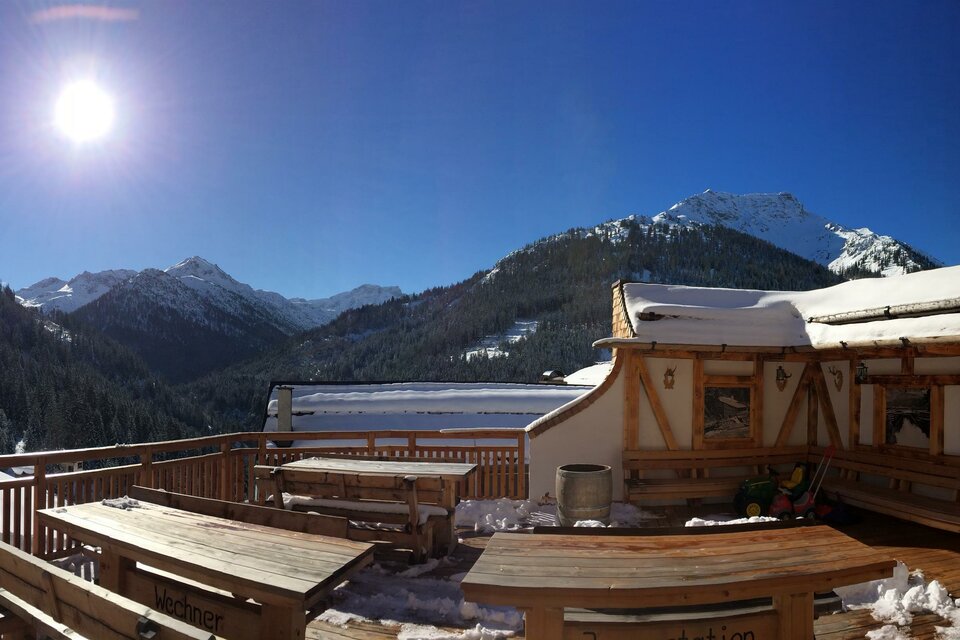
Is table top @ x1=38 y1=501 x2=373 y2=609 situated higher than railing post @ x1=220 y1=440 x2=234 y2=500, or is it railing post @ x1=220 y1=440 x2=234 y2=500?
table top @ x1=38 y1=501 x2=373 y2=609

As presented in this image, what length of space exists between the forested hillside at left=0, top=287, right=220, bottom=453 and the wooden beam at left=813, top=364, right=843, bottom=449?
64279mm

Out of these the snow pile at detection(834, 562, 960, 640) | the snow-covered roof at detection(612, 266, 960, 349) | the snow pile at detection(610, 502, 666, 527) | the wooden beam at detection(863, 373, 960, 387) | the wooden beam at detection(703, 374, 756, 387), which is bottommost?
the snow pile at detection(610, 502, 666, 527)

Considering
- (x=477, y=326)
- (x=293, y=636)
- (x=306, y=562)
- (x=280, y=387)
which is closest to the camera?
(x=293, y=636)

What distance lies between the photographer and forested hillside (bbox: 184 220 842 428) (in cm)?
6912

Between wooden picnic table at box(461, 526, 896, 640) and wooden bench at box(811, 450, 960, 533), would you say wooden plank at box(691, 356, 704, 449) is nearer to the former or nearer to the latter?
wooden bench at box(811, 450, 960, 533)

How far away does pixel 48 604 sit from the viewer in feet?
7.83

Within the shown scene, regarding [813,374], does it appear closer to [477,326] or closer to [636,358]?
[636,358]

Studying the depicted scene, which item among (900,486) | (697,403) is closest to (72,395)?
(697,403)

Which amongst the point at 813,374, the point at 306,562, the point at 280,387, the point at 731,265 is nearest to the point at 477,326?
the point at 731,265

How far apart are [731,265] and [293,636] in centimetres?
9684

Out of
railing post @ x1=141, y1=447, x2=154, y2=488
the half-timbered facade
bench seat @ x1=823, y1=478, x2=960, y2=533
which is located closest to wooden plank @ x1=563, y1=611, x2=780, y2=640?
bench seat @ x1=823, y1=478, x2=960, y2=533

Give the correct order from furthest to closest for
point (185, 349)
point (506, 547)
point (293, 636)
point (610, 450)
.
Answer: point (185, 349) < point (610, 450) < point (506, 547) < point (293, 636)

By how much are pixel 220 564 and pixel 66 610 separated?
2.27ft

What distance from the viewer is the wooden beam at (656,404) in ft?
26.1
